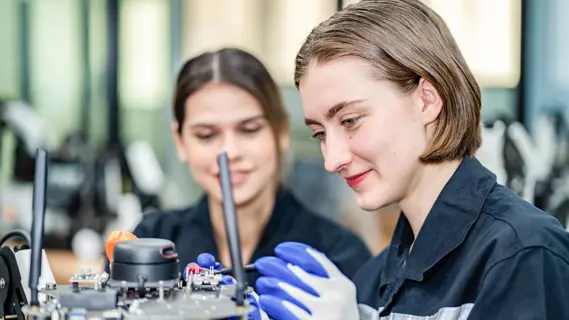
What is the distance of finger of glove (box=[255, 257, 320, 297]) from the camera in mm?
1045

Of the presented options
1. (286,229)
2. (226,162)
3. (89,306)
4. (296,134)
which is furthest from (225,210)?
(296,134)

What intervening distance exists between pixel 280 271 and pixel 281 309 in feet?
0.18

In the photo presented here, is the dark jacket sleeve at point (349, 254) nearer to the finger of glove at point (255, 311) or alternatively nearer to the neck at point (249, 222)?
the neck at point (249, 222)

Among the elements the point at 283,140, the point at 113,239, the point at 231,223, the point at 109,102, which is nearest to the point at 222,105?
the point at 283,140

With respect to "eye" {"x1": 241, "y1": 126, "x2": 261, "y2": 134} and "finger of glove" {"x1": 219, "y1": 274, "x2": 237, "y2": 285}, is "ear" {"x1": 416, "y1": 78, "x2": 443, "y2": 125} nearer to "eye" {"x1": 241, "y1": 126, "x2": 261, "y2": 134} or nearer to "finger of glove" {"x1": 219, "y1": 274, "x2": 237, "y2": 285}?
"finger of glove" {"x1": 219, "y1": 274, "x2": 237, "y2": 285}

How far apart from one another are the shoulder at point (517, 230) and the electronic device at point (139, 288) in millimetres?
372

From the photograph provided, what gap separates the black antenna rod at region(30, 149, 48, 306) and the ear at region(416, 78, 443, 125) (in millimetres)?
563

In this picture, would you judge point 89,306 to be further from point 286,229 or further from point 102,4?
point 102,4

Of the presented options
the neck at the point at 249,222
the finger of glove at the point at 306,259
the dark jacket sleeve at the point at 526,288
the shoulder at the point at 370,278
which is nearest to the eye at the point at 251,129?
the neck at the point at 249,222

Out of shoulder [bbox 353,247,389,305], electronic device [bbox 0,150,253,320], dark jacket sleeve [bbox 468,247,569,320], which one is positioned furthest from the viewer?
shoulder [bbox 353,247,389,305]

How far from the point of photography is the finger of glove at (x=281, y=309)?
40.1 inches

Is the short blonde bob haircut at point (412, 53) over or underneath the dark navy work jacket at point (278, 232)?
over

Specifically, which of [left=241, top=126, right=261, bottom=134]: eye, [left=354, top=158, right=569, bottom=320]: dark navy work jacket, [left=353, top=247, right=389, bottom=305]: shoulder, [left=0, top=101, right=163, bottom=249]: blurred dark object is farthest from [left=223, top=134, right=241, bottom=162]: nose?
[left=0, top=101, right=163, bottom=249]: blurred dark object

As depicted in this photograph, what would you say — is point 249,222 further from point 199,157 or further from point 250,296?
point 250,296
